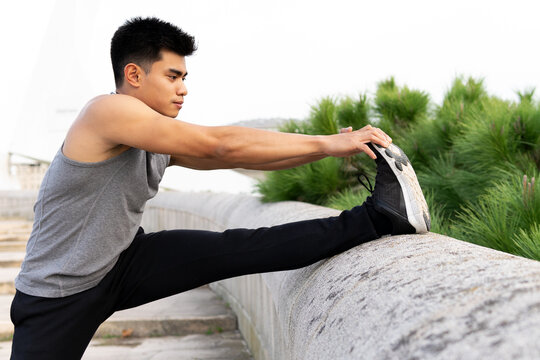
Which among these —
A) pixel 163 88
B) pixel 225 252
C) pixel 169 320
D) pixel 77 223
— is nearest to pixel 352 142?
pixel 225 252

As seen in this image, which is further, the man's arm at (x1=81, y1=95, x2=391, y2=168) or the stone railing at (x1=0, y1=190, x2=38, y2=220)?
the stone railing at (x1=0, y1=190, x2=38, y2=220)

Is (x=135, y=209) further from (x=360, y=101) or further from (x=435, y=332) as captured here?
(x=360, y=101)

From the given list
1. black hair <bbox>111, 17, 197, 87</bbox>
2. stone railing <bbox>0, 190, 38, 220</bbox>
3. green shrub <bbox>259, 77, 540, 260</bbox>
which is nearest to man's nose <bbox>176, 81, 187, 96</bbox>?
black hair <bbox>111, 17, 197, 87</bbox>

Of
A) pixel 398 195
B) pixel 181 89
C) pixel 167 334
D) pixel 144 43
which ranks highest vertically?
pixel 144 43

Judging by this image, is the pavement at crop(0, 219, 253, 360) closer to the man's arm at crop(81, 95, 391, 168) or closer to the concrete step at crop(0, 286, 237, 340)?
the concrete step at crop(0, 286, 237, 340)

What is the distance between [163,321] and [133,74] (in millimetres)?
2496

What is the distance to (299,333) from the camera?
5.01 ft

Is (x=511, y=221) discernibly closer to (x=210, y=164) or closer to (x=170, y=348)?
(x=210, y=164)

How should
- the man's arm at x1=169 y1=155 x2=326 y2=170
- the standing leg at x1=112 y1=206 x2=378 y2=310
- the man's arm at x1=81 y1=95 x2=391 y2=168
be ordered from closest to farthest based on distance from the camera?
the man's arm at x1=81 y1=95 x2=391 y2=168
the standing leg at x1=112 y1=206 x2=378 y2=310
the man's arm at x1=169 y1=155 x2=326 y2=170

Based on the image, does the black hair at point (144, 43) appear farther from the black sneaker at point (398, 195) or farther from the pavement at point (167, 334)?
the pavement at point (167, 334)

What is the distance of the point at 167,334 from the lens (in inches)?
162

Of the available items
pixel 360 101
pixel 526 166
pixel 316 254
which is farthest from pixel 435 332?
pixel 360 101

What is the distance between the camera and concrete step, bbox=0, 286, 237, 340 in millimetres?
4031

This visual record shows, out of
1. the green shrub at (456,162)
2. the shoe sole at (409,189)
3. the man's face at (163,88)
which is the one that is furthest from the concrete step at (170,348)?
the shoe sole at (409,189)
